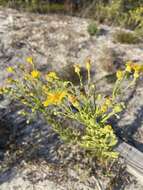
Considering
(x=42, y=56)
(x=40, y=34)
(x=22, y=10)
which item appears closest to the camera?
(x=42, y=56)

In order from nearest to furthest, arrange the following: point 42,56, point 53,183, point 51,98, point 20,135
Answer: point 51,98 < point 53,183 < point 20,135 < point 42,56

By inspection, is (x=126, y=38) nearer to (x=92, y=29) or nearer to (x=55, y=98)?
(x=92, y=29)

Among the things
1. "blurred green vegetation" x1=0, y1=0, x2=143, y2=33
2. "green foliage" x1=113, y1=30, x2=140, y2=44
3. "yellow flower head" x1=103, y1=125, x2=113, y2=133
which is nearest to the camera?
"yellow flower head" x1=103, y1=125, x2=113, y2=133

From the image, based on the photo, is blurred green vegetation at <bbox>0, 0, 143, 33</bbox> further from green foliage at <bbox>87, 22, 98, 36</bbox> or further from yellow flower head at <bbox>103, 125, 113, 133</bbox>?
yellow flower head at <bbox>103, 125, 113, 133</bbox>

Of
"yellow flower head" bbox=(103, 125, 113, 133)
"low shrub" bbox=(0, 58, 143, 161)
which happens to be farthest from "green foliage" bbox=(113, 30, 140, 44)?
"yellow flower head" bbox=(103, 125, 113, 133)

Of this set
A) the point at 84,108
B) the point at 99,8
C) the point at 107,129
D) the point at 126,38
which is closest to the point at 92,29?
the point at 126,38

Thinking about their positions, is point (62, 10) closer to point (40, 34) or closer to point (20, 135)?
point (40, 34)

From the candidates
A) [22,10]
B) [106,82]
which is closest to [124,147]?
[106,82]

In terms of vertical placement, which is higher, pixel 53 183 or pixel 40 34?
pixel 40 34

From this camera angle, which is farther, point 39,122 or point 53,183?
point 39,122
